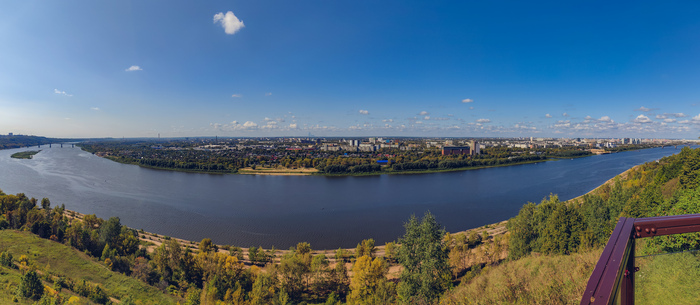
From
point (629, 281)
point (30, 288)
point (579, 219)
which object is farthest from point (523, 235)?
point (30, 288)

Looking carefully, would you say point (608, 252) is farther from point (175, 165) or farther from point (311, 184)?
point (175, 165)

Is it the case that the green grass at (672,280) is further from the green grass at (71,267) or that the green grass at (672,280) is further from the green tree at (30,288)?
the green tree at (30,288)

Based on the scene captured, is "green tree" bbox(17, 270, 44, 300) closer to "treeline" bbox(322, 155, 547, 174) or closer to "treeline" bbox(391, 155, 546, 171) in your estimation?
"treeline" bbox(322, 155, 547, 174)

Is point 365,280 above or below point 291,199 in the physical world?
above

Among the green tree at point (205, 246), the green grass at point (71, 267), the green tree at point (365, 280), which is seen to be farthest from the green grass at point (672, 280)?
the green tree at point (205, 246)

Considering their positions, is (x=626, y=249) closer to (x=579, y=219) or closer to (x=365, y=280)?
(x=365, y=280)

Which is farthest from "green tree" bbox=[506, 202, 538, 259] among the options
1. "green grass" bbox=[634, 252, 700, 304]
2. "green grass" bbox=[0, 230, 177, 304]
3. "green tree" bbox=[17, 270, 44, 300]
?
"green tree" bbox=[17, 270, 44, 300]
